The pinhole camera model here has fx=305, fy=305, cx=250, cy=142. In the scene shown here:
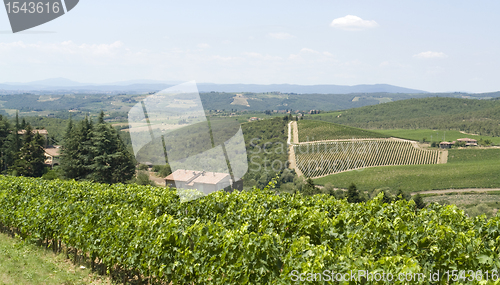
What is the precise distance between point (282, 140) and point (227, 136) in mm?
76069

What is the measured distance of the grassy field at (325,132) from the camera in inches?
3189

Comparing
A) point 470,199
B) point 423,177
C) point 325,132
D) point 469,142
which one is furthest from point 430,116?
point 470,199

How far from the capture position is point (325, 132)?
8362cm

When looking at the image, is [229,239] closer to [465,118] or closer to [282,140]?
[282,140]

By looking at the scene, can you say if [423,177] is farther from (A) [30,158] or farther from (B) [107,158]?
(A) [30,158]

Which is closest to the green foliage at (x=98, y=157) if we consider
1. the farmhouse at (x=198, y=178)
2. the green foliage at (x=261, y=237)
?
the green foliage at (x=261, y=237)

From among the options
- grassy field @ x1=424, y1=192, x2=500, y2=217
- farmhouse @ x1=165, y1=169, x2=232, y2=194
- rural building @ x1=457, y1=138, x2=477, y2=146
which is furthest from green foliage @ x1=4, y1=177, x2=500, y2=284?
rural building @ x1=457, y1=138, x2=477, y2=146

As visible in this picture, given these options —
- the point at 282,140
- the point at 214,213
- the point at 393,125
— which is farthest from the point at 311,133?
the point at 214,213

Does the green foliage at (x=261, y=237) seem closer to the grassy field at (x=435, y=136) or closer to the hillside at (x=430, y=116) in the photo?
the grassy field at (x=435, y=136)

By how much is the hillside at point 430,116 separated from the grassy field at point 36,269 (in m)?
123

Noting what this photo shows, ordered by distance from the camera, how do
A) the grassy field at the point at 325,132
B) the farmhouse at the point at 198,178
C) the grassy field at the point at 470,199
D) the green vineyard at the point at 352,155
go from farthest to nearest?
the grassy field at the point at 325,132, the green vineyard at the point at 352,155, the grassy field at the point at 470,199, the farmhouse at the point at 198,178

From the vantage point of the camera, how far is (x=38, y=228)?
9039 mm

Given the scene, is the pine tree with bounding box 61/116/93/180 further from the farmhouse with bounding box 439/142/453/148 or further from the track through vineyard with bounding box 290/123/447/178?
the farmhouse with bounding box 439/142/453/148

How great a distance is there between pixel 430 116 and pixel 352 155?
321 ft
